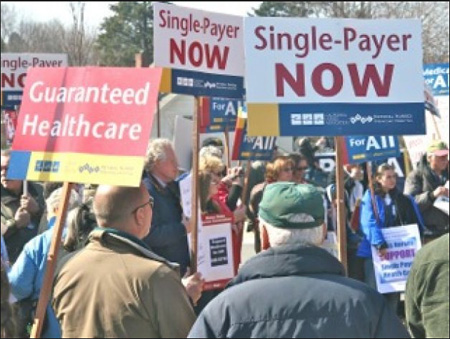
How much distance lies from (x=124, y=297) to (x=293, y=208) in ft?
2.57

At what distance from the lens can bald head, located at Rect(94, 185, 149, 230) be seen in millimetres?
4074

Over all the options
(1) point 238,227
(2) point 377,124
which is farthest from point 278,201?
(1) point 238,227

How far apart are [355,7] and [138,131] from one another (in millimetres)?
44927

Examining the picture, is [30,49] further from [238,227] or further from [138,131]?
[138,131]

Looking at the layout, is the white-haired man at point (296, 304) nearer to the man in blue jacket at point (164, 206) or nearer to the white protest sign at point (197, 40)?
the man in blue jacket at point (164, 206)

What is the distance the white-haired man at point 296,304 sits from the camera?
10.9 ft

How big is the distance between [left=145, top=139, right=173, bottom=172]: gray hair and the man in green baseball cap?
376 centimetres

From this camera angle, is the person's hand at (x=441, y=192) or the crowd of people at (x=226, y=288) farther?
the person's hand at (x=441, y=192)

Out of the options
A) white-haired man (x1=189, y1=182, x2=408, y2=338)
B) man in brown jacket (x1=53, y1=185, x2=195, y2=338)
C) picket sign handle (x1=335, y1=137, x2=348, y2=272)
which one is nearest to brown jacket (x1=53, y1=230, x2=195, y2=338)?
man in brown jacket (x1=53, y1=185, x2=195, y2=338)

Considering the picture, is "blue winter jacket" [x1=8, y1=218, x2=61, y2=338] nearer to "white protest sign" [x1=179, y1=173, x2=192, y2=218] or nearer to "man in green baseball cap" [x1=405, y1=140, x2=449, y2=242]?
"white protest sign" [x1=179, y1=173, x2=192, y2=218]

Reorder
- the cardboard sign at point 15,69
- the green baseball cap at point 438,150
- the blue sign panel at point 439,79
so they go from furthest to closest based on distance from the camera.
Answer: the blue sign panel at point 439,79 < the cardboard sign at point 15,69 < the green baseball cap at point 438,150

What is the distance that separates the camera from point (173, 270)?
12.7 feet

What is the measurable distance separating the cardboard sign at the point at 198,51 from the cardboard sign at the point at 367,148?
1.79 metres

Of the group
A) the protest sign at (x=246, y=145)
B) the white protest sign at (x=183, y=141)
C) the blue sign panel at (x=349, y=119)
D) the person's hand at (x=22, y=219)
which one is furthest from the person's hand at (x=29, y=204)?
the blue sign panel at (x=349, y=119)
